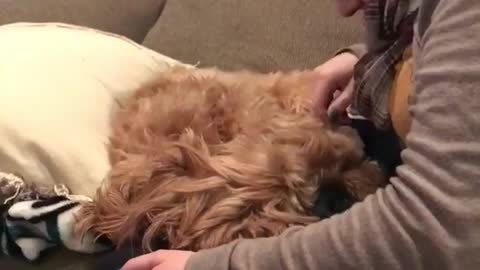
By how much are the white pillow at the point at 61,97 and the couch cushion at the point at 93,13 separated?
24 cm

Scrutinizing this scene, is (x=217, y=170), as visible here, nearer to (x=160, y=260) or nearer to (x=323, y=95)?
(x=160, y=260)

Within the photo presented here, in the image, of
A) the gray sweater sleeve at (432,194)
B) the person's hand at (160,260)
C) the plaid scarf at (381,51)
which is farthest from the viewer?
the plaid scarf at (381,51)

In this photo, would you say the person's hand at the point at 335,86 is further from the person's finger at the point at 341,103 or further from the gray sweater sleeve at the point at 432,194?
the gray sweater sleeve at the point at 432,194

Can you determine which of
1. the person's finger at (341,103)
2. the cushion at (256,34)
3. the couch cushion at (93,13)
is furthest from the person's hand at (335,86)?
the couch cushion at (93,13)

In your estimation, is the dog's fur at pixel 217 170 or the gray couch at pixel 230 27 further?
the gray couch at pixel 230 27

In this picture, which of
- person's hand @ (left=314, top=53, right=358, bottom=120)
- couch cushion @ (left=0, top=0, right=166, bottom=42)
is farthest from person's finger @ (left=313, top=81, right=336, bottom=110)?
couch cushion @ (left=0, top=0, right=166, bottom=42)

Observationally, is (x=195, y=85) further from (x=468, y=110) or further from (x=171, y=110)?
(x=468, y=110)

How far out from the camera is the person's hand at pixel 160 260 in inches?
31.3

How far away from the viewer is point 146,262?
0.82 metres

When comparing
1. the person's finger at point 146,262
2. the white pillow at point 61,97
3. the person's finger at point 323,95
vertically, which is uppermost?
the white pillow at point 61,97

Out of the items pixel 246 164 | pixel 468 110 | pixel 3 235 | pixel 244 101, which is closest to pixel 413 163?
pixel 468 110

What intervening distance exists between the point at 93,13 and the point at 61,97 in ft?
1.62

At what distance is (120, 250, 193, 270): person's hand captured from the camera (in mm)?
795

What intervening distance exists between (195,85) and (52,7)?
521 millimetres
